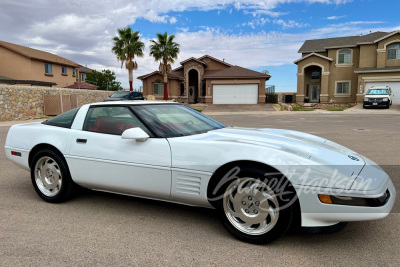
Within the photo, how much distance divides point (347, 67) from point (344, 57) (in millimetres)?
1185

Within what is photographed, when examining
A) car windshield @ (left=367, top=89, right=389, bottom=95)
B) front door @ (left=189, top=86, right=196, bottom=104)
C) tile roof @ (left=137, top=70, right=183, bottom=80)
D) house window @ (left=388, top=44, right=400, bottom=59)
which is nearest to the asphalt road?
car windshield @ (left=367, top=89, right=389, bottom=95)

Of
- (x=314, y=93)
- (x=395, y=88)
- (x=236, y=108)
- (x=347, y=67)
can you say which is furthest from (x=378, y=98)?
(x=236, y=108)

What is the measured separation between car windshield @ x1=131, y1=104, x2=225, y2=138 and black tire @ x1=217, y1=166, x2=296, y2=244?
0.94 meters

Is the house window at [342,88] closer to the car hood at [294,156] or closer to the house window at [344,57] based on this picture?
the house window at [344,57]

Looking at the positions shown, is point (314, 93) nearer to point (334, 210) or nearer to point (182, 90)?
point (182, 90)

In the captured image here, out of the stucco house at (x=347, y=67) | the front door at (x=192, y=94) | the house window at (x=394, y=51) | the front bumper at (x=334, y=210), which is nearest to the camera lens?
the front bumper at (x=334, y=210)

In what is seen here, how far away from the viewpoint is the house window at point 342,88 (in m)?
33.2

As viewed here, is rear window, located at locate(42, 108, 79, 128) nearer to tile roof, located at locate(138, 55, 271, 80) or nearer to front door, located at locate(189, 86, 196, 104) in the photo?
tile roof, located at locate(138, 55, 271, 80)

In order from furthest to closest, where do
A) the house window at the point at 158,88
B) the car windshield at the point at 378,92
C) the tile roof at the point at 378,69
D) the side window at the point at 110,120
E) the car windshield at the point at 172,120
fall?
the house window at the point at 158,88
the tile roof at the point at 378,69
the car windshield at the point at 378,92
the side window at the point at 110,120
the car windshield at the point at 172,120

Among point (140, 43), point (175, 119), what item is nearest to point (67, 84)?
point (140, 43)

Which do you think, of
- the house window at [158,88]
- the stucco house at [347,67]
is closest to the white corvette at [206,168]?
the stucco house at [347,67]

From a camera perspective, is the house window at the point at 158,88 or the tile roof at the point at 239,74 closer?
the tile roof at the point at 239,74

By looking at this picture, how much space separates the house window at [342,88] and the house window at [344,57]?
7.98 ft

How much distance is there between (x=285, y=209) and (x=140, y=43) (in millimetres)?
40970
